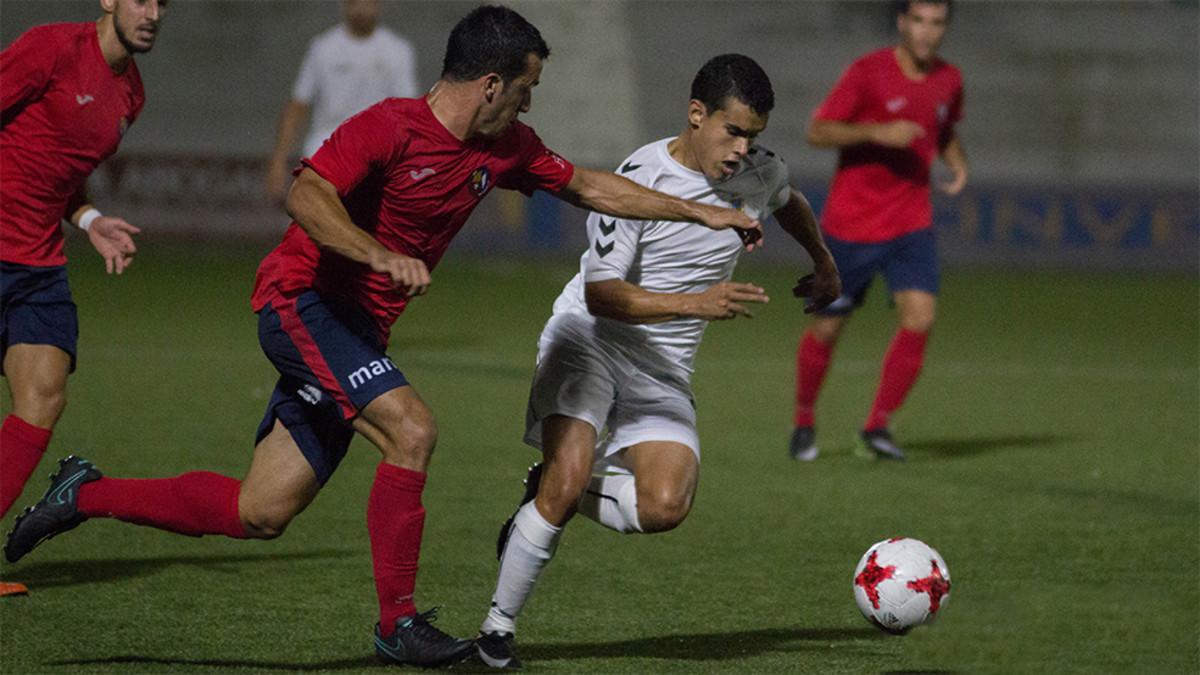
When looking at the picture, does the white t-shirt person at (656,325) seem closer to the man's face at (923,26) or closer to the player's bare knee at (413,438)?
the player's bare knee at (413,438)

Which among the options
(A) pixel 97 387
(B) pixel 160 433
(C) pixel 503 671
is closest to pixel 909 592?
(C) pixel 503 671

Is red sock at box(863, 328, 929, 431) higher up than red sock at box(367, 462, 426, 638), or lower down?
lower down

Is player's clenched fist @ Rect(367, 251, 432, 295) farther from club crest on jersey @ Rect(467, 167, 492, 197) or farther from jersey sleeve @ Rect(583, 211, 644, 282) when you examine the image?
jersey sleeve @ Rect(583, 211, 644, 282)

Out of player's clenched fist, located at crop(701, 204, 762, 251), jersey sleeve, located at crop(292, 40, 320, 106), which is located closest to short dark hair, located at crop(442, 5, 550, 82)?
player's clenched fist, located at crop(701, 204, 762, 251)

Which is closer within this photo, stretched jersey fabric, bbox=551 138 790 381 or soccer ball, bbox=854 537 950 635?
soccer ball, bbox=854 537 950 635

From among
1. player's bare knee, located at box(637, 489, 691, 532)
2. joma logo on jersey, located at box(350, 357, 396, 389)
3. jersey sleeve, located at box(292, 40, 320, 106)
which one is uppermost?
joma logo on jersey, located at box(350, 357, 396, 389)

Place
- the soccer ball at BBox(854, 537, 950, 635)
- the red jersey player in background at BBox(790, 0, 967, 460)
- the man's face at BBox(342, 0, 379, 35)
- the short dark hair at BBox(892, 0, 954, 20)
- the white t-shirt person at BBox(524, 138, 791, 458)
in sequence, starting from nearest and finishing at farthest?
the soccer ball at BBox(854, 537, 950, 635) < the white t-shirt person at BBox(524, 138, 791, 458) < the short dark hair at BBox(892, 0, 954, 20) < the red jersey player in background at BBox(790, 0, 967, 460) < the man's face at BBox(342, 0, 379, 35)

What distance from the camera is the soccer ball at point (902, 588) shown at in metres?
4.74

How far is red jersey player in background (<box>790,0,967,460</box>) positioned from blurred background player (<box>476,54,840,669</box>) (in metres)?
2.86

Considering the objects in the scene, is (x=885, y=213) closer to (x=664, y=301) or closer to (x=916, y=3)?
(x=916, y=3)

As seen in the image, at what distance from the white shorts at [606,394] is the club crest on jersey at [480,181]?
0.67 metres

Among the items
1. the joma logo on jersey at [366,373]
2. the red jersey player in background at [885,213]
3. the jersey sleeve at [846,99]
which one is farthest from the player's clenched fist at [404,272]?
the jersey sleeve at [846,99]

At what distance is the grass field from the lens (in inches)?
188

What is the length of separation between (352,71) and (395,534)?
6708mm
